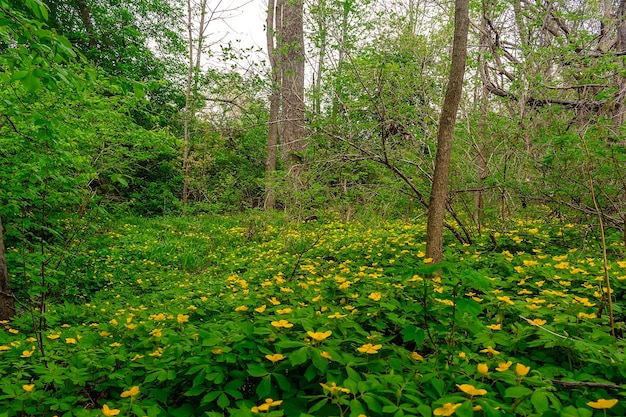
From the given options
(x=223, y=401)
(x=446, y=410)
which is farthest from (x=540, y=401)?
(x=223, y=401)

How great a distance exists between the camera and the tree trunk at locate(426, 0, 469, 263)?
10.8 ft

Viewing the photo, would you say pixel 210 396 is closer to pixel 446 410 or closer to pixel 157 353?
pixel 157 353

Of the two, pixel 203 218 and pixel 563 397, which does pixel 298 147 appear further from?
pixel 563 397

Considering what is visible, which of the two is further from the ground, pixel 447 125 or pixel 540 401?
pixel 447 125

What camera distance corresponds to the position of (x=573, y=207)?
3.89m

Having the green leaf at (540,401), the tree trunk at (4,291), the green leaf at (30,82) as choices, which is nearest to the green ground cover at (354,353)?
the green leaf at (540,401)

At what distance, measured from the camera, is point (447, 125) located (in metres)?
3.33

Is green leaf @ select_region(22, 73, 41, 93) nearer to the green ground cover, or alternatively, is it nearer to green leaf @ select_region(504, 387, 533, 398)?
the green ground cover

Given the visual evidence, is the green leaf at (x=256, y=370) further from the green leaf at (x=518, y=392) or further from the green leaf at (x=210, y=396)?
the green leaf at (x=518, y=392)

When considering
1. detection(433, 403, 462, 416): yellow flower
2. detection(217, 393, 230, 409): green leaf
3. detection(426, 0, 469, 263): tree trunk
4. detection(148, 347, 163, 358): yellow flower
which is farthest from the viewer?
detection(426, 0, 469, 263): tree trunk

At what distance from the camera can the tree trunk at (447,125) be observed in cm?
329

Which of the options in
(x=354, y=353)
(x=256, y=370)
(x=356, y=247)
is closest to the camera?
(x=256, y=370)

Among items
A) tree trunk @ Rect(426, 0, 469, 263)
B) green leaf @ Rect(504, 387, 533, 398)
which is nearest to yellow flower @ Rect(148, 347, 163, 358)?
green leaf @ Rect(504, 387, 533, 398)

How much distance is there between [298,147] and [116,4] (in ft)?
27.5
